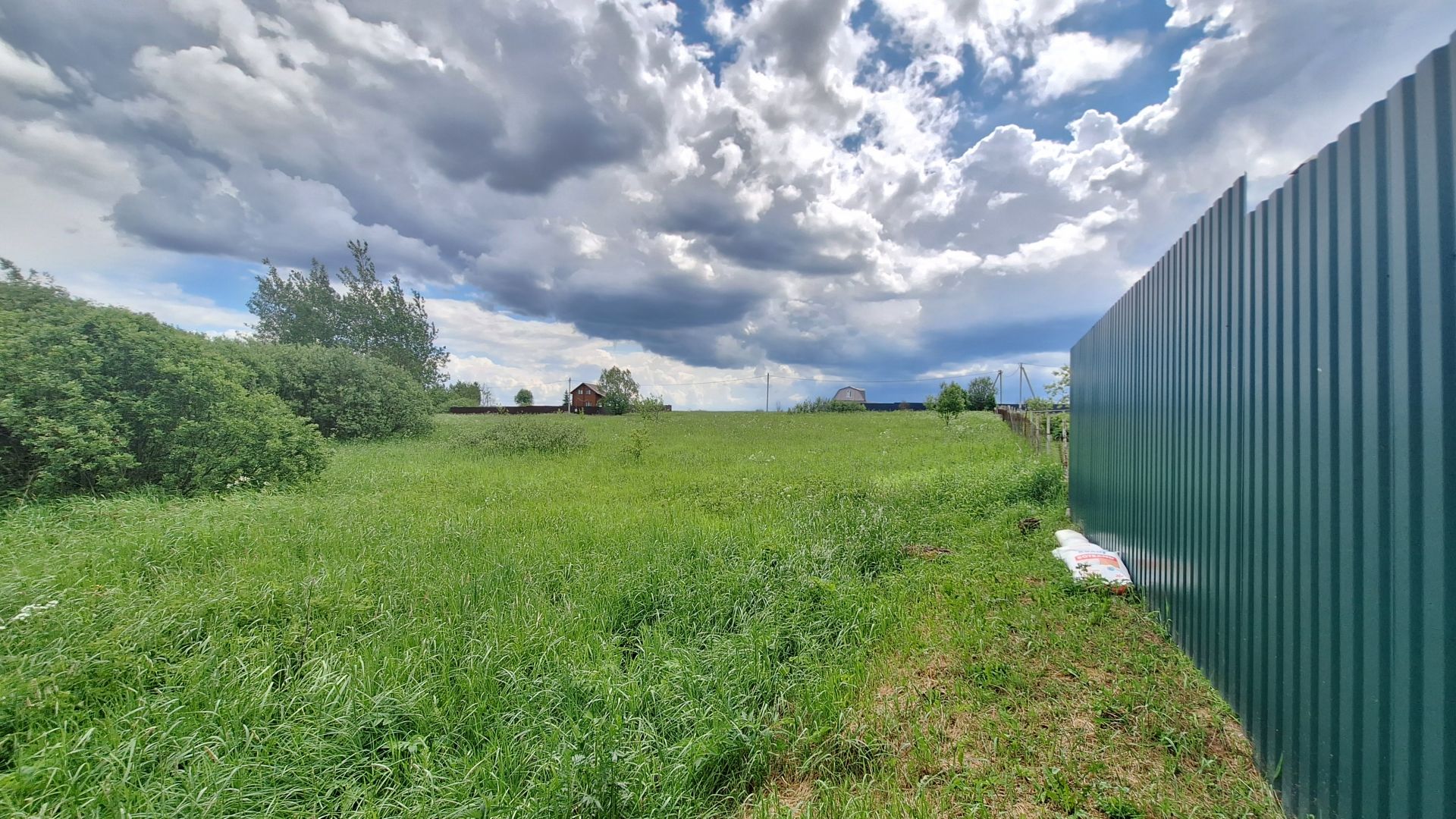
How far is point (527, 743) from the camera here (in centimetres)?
220

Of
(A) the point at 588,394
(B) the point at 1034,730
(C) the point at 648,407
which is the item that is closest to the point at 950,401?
(C) the point at 648,407

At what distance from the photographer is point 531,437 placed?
1199 centimetres

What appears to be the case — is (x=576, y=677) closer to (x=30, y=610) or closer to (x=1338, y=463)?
(x=30, y=610)

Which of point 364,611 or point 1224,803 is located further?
point 364,611

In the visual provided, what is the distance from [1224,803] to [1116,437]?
3.26 metres

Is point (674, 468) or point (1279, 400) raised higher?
point (1279, 400)

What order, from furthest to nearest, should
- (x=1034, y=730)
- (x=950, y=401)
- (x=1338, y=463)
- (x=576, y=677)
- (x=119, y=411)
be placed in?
(x=950, y=401)
(x=119, y=411)
(x=576, y=677)
(x=1034, y=730)
(x=1338, y=463)

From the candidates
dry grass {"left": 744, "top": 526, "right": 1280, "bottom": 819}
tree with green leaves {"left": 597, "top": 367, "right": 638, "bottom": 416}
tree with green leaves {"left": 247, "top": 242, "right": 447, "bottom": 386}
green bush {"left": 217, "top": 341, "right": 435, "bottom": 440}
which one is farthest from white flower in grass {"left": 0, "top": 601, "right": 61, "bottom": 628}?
tree with green leaves {"left": 597, "top": 367, "right": 638, "bottom": 416}

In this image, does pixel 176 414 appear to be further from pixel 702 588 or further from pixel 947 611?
pixel 947 611

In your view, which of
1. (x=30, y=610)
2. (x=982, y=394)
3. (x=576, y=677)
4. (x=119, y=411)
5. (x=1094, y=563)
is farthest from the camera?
(x=982, y=394)

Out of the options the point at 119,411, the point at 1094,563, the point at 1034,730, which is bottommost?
the point at 1034,730

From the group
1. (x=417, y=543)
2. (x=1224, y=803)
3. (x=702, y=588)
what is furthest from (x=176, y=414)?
(x=1224, y=803)

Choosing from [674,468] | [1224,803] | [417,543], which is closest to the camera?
[1224,803]

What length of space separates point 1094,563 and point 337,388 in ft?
57.3
